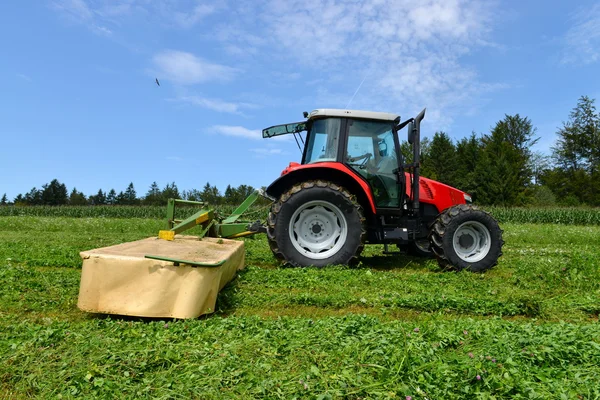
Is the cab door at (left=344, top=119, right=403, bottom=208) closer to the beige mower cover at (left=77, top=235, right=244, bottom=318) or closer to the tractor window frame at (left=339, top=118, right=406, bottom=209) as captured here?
the tractor window frame at (left=339, top=118, right=406, bottom=209)

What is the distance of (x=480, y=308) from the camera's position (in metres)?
3.91

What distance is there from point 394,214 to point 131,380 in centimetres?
453

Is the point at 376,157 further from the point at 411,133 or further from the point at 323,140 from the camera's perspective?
the point at 323,140

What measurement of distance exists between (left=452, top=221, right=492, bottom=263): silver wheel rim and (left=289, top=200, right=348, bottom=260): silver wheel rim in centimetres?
172

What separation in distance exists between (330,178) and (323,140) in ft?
2.00

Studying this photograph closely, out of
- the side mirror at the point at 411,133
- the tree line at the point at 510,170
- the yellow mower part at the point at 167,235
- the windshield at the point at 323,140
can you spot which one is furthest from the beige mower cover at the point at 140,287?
the tree line at the point at 510,170

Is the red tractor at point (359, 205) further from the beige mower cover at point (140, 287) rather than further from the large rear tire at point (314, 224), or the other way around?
the beige mower cover at point (140, 287)

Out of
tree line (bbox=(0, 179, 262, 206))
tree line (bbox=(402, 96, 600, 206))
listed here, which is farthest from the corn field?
tree line (bbox=(402, 96, 600, 206))

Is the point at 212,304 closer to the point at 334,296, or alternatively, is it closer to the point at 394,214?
the point at 334,296

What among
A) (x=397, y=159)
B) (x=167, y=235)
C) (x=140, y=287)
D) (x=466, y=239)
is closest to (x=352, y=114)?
(x=397, y=159)

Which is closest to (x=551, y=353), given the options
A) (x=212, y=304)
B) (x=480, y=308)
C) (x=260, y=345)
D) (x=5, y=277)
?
(x=480, y=308)

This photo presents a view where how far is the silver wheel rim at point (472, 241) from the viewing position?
5.90m

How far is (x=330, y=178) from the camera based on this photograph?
592 centimetres

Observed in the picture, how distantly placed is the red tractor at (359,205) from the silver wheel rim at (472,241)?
0.01m
